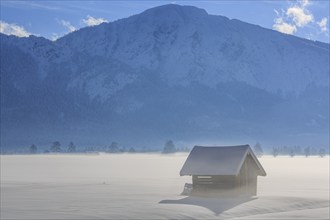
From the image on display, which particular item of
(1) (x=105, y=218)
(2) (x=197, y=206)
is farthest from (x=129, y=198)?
(1) (x=105, y=218)

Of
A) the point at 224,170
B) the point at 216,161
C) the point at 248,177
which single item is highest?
the point at 216,161

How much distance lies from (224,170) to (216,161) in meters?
1.56

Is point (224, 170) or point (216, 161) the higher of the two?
point (216, 161)

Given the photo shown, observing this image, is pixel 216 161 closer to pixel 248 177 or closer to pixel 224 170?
pixel 224 170

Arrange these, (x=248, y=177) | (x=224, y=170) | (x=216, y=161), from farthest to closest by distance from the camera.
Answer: (x=248, y=177) → (x=216, y=161) → (x=224, y=170)

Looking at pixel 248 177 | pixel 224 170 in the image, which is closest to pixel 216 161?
pixel 224 170

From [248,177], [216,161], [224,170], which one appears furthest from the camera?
[248,177]

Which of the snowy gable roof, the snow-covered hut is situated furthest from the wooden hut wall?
the snowy gable roof

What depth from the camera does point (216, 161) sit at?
1781 inches

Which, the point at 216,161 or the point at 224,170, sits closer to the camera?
the point at 224,170

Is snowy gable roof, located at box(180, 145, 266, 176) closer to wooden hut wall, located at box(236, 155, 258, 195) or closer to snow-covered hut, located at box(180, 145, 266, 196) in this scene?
snow-covered hut, located at box(180, 145, 266, 196)

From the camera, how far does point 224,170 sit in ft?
144

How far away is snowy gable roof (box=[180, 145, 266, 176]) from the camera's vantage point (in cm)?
4391

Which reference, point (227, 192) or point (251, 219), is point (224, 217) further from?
point (227, 192)
